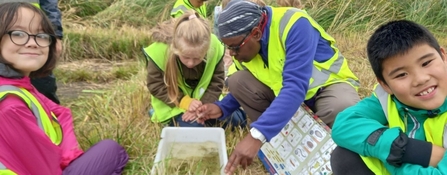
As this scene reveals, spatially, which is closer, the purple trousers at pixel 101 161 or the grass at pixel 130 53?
the purple trousers at pixel 101 161

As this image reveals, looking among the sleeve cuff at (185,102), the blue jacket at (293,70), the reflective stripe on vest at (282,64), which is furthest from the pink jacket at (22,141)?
the reflective stripe on vest at (282,64)

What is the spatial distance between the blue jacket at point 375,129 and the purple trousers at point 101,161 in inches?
42.6

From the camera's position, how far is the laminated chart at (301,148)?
2256 millimetres

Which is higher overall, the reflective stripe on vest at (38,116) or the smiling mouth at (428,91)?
the smiling mouth at (428,91)

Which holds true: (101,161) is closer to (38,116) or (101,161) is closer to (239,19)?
(38,116)

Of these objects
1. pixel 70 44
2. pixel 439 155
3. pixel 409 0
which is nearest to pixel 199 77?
pixel 439 155

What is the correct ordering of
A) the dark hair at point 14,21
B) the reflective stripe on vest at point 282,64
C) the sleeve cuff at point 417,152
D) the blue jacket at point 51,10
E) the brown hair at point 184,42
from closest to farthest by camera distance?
the sleeve cuff at point 417,152 < the dark hair at point 14,21 < the reflective stripe on vest at point 282,64 < the brown hair at point 184,42 < the blue jacket at point 51,10

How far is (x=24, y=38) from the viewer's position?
2.22 m

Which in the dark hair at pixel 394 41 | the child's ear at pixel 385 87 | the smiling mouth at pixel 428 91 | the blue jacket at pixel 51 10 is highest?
the dark hair at pixel 394 41

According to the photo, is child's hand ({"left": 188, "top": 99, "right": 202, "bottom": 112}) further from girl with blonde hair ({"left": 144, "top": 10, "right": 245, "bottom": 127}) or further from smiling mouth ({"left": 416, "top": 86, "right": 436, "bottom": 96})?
smiling mouth ({"left": 416, "top": 86, "right": 436, "bottom": 96})

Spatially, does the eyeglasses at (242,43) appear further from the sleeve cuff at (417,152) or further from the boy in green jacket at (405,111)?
the sleeve cuff at (417,152)

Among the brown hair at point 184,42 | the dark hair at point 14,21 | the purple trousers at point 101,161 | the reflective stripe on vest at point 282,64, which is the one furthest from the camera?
the brown hair at point 184,42

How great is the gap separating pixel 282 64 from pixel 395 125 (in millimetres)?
820

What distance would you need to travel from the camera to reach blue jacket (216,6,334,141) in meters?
2.26
